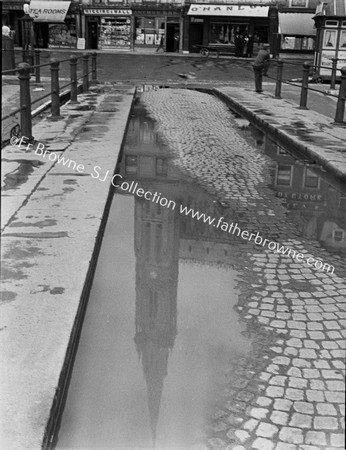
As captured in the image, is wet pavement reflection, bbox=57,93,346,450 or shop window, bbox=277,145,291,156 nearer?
wet pavement reflection, bbox=57,93,346,450

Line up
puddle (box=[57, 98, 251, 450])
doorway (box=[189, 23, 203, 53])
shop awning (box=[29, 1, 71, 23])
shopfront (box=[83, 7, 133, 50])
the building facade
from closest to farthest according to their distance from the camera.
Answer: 1. puddle (box=[57, 98, 251, 450])
2. the building facade
3. doorway (box=[189, 23, 203, 53])
4. shop awning (box=[29, 1, 71, 23])
5. shopfront (box=[83, 7, 133, 50])

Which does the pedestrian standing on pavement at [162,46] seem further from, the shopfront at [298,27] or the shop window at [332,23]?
the shop window at [332,23]

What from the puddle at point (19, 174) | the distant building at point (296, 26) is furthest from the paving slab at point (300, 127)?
the distant building at point (296, 26)

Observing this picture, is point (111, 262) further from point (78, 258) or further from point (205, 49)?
point (205, 49)

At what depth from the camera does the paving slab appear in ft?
28.2

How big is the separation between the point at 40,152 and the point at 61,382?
5.78 meters

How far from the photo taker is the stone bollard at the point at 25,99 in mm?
8008

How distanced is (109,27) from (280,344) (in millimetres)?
42251

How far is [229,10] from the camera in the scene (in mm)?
40031

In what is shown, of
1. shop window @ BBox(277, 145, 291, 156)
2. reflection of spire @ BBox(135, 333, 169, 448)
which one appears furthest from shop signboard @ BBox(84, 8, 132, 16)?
reflection of spire @ BBox(135, 333, 169, 448)

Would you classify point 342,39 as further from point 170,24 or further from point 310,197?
point 170,24

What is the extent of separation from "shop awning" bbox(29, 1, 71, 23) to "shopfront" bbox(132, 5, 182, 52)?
5207mm

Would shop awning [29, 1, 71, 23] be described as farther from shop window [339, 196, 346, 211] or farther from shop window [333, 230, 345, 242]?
shop window [333, 230, 345, 242]

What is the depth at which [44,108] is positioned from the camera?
552 inches
